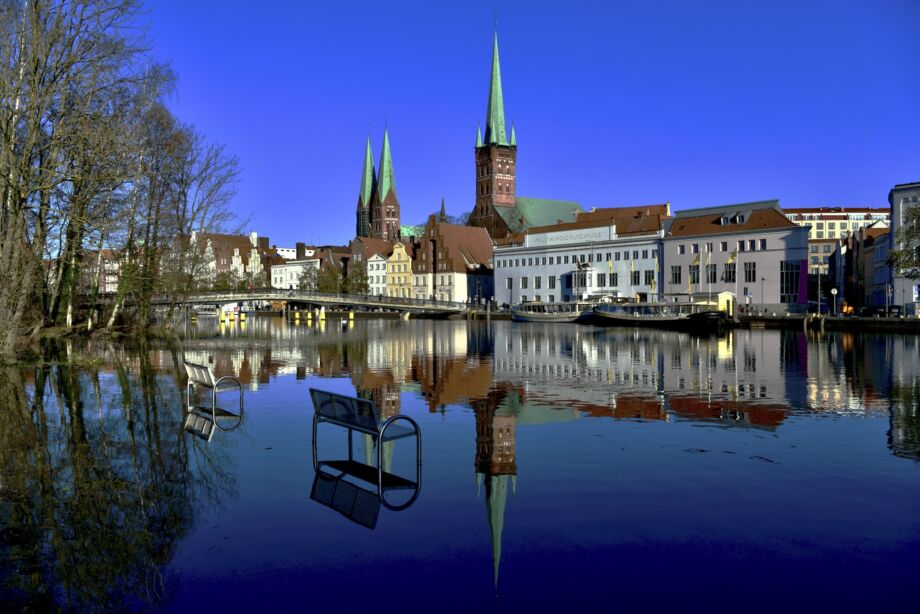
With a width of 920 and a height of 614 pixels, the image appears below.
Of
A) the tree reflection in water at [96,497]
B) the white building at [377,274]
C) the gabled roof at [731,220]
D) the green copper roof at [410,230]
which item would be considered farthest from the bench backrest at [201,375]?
the green copper roof at [410,230]

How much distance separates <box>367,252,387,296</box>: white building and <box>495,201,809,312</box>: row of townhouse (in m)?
29.4

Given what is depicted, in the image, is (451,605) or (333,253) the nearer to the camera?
(451,605)

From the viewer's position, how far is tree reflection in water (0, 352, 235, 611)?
668cm

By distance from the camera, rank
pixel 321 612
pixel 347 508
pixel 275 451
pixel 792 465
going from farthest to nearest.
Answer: pixel 275 451
pixel 792 465
pixel 347 508
pixel 321 612

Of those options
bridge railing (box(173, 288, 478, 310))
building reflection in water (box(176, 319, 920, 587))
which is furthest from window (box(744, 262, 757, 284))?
building reflection in water (box(176, 319, 920, 587))

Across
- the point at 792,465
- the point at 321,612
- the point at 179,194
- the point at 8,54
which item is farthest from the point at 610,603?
the point at 179,194

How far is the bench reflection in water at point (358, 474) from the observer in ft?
30.3

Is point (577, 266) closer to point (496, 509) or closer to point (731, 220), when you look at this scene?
point (731, 220)

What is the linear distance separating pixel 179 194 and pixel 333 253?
12189 cm

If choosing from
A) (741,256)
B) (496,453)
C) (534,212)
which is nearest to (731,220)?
(741,256)

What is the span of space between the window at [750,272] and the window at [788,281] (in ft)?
9.08

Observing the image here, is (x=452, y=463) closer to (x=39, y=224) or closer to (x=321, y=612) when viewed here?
(x=321, y=612)

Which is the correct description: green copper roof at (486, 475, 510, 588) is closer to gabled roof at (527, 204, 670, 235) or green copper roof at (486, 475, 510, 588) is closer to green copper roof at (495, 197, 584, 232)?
gabled roof at (527, 204, 670, 235)

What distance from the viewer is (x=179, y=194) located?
146 ft
